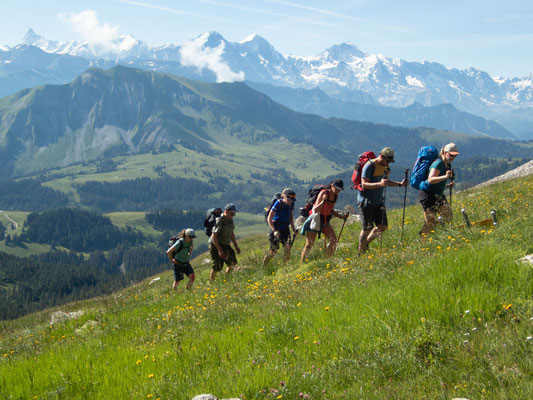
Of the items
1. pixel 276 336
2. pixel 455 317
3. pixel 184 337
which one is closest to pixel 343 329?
pixel 276 336

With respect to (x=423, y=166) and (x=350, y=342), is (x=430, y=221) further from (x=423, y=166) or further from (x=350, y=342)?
(x=350, y=342)

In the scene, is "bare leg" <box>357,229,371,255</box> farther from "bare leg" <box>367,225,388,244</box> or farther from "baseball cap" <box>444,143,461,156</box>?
"baseball cap" <box>444,143,461,156</box>

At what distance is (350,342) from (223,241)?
34.6 feet

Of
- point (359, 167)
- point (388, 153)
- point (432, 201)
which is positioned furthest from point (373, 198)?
point (432, 201)

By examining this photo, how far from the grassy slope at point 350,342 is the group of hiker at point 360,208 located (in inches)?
63.5

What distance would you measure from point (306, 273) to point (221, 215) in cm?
562

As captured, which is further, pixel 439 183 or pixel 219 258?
pixel 219 258

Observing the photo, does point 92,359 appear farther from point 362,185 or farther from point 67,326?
point 362,185

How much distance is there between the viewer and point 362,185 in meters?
11.3

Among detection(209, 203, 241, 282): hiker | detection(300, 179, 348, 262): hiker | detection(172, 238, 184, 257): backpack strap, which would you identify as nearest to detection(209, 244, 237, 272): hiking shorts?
detection(209, 203, 241, 282): hiker

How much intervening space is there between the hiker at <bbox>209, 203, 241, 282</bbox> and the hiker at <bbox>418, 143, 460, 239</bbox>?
6.49 metres

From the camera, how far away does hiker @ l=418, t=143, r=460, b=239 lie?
10.5 m

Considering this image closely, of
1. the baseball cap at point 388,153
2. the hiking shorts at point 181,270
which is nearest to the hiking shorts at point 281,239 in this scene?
the hiking shorts at point 181,270

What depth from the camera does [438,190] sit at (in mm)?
10680
